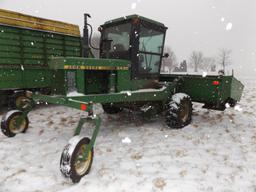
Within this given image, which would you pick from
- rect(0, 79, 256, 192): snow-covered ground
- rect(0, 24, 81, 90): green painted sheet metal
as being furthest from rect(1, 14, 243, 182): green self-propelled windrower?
rect(0, 24, 81, 90): green painted sheet metal

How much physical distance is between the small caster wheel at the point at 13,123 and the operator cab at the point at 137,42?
2317mm

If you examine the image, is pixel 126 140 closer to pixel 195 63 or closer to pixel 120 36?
pixel 120 36

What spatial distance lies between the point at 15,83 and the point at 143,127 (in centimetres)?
396

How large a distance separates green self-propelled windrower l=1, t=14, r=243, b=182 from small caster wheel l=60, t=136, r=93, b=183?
2 centimetres

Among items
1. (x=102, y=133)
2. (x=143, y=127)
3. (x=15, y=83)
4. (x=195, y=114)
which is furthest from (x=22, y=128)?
(x=195, y=114)

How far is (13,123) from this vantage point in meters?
4.85

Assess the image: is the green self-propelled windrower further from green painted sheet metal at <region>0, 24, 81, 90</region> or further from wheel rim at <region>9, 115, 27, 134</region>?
green painted sheet metal at <region>0, 24, 81, 90</region>

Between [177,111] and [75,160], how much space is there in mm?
2914

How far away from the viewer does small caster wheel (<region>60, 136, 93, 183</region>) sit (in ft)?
9.90

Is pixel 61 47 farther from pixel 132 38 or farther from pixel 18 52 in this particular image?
pixel 132 38

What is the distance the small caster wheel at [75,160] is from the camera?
3018 millimetres

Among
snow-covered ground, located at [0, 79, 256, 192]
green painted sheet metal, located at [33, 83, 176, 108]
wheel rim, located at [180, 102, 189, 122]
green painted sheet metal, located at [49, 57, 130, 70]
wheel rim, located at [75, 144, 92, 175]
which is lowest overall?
snow-covered ground, located at [0, 79, 256, 192]

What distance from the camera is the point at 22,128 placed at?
500 centimetres

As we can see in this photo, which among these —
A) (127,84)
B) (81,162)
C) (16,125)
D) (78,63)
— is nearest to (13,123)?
(16,125)
